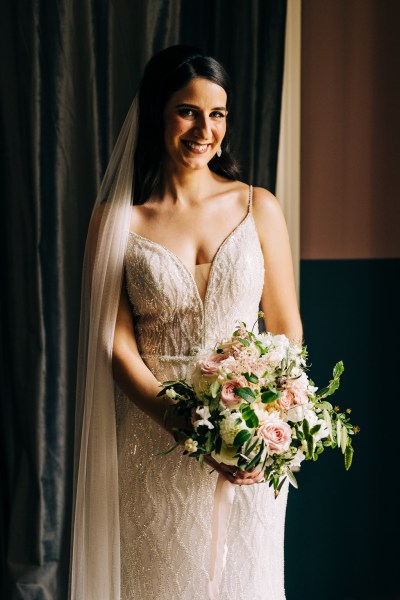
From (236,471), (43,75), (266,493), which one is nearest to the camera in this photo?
(236,471)

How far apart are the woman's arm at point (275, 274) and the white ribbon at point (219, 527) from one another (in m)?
0.53

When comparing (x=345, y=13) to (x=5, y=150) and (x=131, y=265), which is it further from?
(x=131, y=265)

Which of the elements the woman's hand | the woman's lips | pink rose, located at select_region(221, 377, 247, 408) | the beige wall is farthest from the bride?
the beige wall

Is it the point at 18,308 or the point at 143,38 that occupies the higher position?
the point at 143,38

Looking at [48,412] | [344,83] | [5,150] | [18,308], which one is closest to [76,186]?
[5,150]

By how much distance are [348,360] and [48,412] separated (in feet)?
4.39

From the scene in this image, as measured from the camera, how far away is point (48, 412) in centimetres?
350

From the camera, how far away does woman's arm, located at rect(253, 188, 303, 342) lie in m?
2.36

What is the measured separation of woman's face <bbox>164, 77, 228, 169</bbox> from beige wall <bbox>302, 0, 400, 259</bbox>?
1380 millimetres

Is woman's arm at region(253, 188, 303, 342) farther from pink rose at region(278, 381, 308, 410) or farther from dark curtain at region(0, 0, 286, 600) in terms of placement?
dark curtain at region(0, 0, 286, 600)

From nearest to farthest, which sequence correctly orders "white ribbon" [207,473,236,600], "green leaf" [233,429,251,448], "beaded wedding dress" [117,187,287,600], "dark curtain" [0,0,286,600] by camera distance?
"green leaf" [233,429,251,448]
"white ribbon" [207,473,236,600]
"beaded wedding dress" [117,187,287,600]
"dark curtain" [0,0,286,600]

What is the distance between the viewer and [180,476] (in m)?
2.22

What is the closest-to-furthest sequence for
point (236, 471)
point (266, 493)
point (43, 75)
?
1. point (236, 471)
2. point (266, 493)
3. point (43, 75)

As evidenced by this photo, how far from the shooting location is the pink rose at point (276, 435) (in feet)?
5.97
